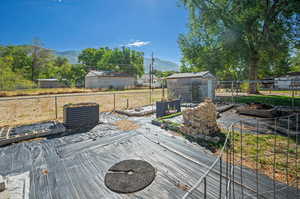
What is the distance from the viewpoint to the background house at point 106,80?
29.1 metres

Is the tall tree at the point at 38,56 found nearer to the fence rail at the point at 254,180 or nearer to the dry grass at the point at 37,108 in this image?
the dry grass at the point at 37,108

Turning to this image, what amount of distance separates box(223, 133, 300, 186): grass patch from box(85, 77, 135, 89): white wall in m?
28.2

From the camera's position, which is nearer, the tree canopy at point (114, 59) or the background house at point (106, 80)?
the background house at point (106, 80)

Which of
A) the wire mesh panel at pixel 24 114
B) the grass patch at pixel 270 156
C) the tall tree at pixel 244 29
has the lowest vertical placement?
the grass patch at pixel 270 156

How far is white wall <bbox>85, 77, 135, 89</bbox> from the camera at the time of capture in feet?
95.6

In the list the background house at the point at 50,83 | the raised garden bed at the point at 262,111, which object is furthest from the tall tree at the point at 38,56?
the raised garden bed at the point at 262,111

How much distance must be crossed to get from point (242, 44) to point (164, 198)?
17.9 m

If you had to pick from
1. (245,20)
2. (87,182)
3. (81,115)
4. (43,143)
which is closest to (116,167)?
(87,182)

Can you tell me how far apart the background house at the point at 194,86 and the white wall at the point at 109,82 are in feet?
67.6

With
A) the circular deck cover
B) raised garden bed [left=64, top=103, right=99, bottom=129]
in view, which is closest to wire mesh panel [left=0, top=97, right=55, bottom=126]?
raised garden bed [left=64, top=103, right=99, bottom=129]

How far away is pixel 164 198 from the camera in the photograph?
2.15 metres

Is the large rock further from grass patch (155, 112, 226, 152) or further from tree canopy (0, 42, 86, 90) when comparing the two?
tree canopy (0, 42, 86, 90)

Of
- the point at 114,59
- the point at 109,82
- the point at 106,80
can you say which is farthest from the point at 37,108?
the point at 114,59

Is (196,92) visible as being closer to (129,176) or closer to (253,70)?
(253,70)
